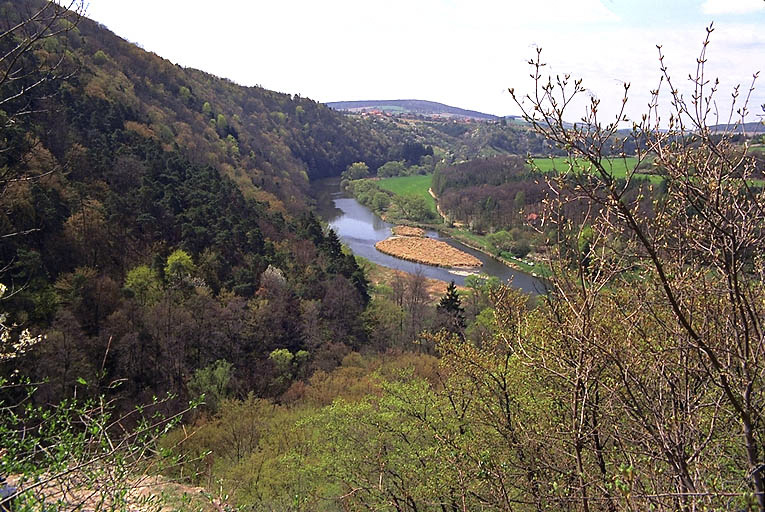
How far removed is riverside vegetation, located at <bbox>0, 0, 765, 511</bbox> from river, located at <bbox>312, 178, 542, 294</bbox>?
252 inches

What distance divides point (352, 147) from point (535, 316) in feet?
288

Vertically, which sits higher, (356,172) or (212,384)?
(356,172)

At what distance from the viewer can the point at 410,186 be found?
73.2 m

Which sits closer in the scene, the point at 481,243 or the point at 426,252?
the point at 426,252

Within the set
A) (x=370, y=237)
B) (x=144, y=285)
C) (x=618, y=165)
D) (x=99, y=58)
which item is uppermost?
(x=99, y=58)

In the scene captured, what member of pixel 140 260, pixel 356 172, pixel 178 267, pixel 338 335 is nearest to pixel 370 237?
pixel 338 335

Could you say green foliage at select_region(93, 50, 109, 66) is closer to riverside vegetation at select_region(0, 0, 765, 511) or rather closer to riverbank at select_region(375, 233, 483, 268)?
riverside vegetation at select_region(0, 0, 765, 511)

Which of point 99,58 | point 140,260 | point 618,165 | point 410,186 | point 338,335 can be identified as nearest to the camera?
point 618,165

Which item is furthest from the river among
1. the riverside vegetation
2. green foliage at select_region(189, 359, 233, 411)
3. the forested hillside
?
green foliage at select_region(189, 359, 233, 411)

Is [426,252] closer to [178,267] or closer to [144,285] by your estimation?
[178,267]

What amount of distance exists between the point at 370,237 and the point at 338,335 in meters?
26.5

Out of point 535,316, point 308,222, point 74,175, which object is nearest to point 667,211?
point 535,316

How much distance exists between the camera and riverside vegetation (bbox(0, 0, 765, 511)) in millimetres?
2723

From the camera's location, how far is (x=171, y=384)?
1623 centimetres
